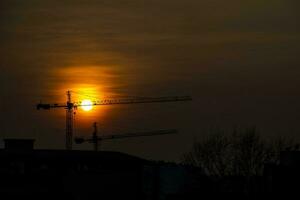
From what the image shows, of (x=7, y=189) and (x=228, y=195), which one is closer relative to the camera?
(x=7, y=189)

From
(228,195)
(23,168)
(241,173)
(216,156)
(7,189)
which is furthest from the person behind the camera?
(216,156)

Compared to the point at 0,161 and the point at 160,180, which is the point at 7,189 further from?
the point at 160,180

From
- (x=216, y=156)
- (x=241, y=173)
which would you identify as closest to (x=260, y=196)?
(x=241, y=173)

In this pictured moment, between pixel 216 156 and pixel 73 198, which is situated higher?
pixel 216 156

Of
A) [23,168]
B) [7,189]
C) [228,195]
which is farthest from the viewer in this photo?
[228,195]

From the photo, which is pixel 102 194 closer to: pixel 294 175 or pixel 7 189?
pixel 7 189

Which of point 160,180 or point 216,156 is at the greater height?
point 216,156

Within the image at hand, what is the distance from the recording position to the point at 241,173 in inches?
4087

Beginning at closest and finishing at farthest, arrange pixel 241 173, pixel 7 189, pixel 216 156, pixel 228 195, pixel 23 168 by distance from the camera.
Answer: pixel 7 189, pixel 23 168, pixel 228 195, pixel 241 173, pixel 216 156

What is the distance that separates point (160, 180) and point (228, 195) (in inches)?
323

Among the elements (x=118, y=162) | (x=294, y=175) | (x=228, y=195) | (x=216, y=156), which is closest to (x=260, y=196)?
(x=228, y=195)

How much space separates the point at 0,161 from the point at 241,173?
36.8 meters

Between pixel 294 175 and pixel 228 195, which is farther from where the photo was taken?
pixel 228 195

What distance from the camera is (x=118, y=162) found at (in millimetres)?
83062
